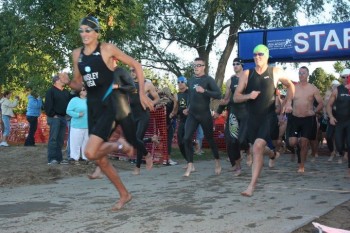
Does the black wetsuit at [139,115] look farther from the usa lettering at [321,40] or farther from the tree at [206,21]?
the tree at [206,21]

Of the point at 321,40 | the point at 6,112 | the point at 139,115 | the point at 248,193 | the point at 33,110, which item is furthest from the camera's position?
the point at 6,112

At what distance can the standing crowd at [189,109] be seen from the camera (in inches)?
222

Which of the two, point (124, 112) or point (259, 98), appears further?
point (259, 98)

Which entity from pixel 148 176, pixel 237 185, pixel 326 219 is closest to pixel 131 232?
pixel 326 219

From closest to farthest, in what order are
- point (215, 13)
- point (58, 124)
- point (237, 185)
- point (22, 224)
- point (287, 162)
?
point (22, 224)
point (237, 185)
point (58, 124)
point (287, 162)
point (215, 13)

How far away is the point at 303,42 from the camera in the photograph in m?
12.0

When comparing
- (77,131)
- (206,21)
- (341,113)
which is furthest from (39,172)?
(206,21)

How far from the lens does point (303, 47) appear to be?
11961mm

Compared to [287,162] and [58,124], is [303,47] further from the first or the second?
[58,124]

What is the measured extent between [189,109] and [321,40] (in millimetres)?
4361

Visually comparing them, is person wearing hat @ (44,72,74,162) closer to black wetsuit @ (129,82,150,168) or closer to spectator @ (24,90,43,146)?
black wetsuit @ (129,82,150,168)

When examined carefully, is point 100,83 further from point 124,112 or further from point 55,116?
point 55,116

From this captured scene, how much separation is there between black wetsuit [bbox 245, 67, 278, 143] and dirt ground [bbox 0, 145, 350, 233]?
142cm

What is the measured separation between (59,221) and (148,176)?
159 inches
